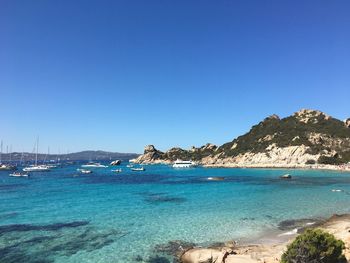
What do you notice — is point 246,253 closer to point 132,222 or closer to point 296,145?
point 132,222

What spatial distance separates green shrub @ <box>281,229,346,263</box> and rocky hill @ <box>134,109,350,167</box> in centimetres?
13322

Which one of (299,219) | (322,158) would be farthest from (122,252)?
(322,158)

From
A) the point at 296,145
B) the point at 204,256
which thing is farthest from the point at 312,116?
the point at 204,256

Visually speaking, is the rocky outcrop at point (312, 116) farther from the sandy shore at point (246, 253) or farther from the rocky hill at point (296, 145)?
the sandy shore at point (246, 253)

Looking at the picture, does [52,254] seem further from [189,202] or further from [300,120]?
[300,120]

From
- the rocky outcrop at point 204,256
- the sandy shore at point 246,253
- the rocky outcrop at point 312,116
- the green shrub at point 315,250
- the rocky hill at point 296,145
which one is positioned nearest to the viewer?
the green shrub at point 315,250

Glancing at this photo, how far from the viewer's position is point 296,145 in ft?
514

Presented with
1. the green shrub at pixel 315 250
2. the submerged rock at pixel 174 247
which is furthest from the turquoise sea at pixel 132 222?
the green shrub at pixel 315 250

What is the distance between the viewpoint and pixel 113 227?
33375 mm

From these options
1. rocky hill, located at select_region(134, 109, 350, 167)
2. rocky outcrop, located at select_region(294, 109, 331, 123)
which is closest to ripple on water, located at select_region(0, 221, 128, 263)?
rocky hill, located at select_region(134, 109, 350, 167)

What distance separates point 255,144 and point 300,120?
33.1m

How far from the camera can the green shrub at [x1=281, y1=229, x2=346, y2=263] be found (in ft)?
Result: 55.6

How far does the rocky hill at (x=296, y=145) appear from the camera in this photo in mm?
146750

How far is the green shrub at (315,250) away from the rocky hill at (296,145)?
437 feet
